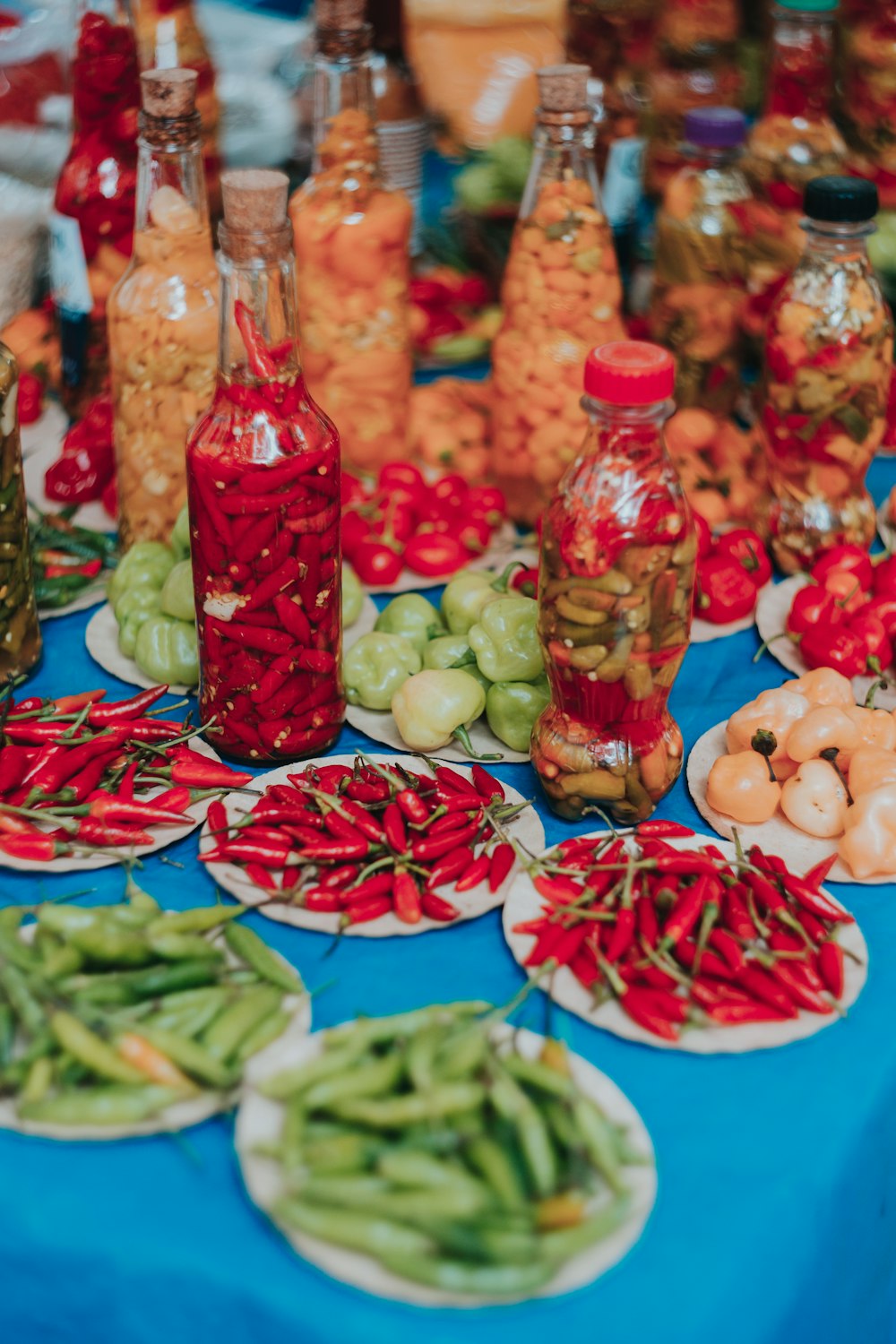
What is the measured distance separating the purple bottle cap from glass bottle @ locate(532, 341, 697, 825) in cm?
109

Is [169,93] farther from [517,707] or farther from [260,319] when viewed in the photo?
[517,707]

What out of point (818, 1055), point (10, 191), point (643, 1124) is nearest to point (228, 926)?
point (643, 1124)

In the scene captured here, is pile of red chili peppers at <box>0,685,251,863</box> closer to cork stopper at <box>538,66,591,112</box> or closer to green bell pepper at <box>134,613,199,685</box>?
green bell pepper at <box>134,613,199,685</box>

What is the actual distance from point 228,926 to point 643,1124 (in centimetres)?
48

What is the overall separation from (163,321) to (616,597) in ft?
2.96

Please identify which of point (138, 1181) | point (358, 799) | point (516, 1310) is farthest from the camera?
point (358, 799)

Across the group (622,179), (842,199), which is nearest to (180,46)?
(622,179)

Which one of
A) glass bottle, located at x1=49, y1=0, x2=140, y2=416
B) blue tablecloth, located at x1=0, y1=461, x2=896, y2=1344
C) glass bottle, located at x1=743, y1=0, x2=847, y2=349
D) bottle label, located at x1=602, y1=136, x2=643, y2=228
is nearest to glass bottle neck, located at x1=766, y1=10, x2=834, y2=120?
glass bottle, located at x1=743, y1=0, x2=847, y2=349

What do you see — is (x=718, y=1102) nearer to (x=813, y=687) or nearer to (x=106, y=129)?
(x=813, y=687)

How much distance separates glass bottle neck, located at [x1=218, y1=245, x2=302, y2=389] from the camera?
1.62m

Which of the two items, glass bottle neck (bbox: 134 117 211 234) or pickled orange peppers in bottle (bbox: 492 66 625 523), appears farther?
pickled orange peppers in bottle (bbox: 492 66 625 523)

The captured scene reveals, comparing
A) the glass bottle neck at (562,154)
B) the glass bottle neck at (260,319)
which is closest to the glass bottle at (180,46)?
the glass bottle neck at (562,154)

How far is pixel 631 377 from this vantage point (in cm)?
151

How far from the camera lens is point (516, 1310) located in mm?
1170
